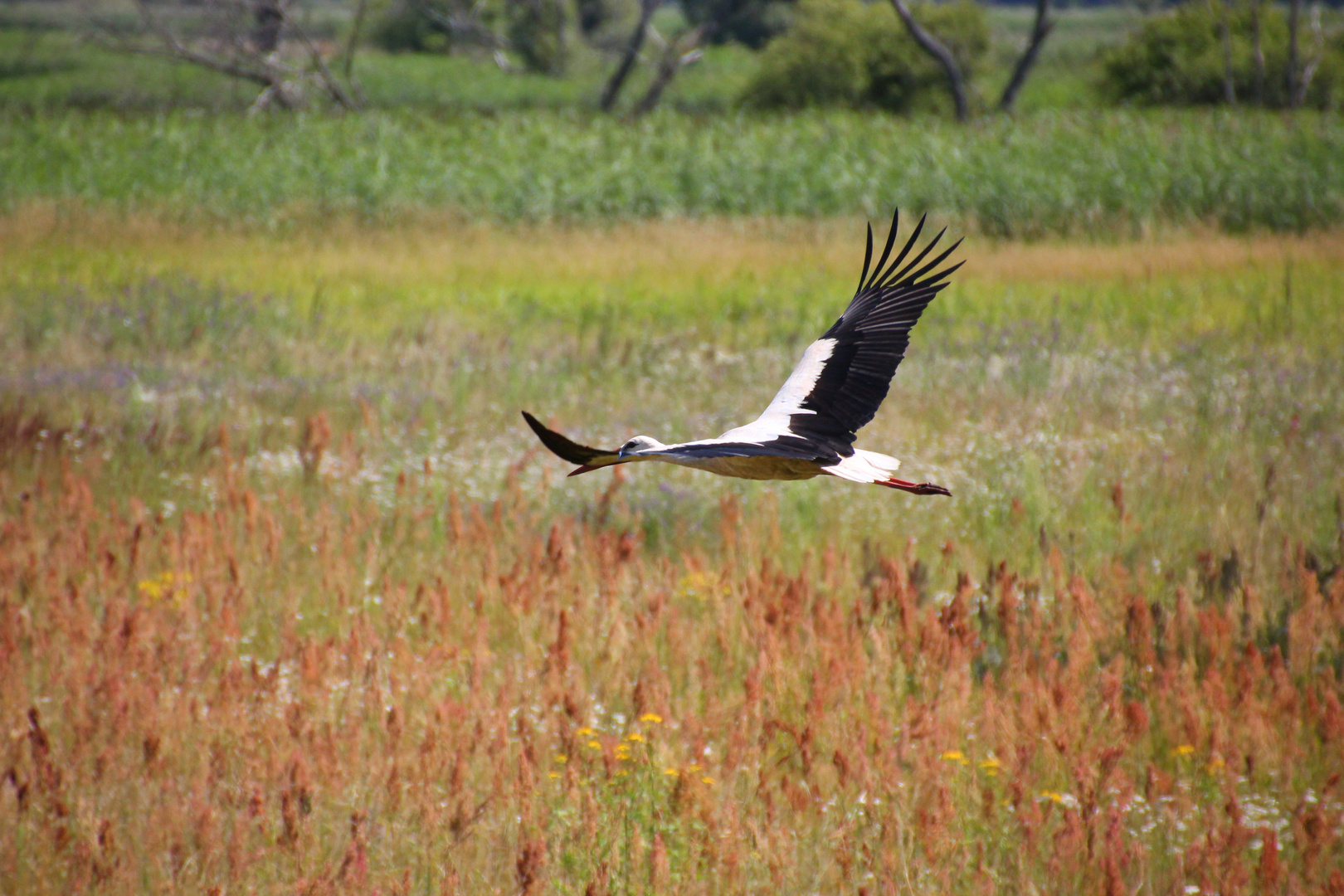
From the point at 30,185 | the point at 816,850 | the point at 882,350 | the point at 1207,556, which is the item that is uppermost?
the point at 882,350

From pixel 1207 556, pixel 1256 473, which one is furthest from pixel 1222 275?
pixel 1207 556

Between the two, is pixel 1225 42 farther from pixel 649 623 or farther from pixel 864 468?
pixel 864 468

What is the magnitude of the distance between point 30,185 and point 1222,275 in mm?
14105

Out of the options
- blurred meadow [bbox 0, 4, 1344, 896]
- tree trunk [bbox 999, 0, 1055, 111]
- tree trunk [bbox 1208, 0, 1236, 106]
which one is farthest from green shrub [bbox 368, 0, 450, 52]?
blurred meadow [bbox 0, 4, 1344, 896]

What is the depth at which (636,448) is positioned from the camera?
1.11m

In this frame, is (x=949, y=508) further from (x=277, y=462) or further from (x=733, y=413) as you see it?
(x=277, y=462)

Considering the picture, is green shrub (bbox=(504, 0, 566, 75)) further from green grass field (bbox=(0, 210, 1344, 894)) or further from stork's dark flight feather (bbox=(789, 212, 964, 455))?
stork's dark flight feather (bbox=(789, 212, 964, 455))

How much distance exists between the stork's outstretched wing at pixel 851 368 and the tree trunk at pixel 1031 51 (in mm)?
21706

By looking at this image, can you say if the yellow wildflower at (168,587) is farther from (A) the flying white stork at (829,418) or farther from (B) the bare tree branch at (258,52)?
(B) the bare tree branch at (258,52)

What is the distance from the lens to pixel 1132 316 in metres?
9.26

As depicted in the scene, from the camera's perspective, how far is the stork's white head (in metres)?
1.08

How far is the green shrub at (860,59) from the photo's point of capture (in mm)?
27797

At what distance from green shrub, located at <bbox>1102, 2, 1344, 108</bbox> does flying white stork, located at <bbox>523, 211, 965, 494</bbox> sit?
2957 centimetres

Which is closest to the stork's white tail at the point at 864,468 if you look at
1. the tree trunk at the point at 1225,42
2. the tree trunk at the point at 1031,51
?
the tree trunk at the point at 1031,51
